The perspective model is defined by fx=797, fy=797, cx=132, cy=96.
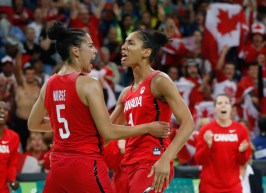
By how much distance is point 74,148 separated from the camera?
572 centimetres

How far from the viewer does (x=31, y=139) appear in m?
10.9

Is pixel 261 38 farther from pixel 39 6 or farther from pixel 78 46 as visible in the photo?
pixel 78 46

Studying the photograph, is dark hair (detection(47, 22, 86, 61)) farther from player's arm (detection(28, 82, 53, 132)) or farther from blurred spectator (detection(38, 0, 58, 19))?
blurred spectator (detection(38, 0, 58, 19))

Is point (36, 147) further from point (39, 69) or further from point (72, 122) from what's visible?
point (72, 122)

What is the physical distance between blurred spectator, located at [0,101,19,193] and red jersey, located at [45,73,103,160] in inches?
124

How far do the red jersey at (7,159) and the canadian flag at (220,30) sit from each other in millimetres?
5761

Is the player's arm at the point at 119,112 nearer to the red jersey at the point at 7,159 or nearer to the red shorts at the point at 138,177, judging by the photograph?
the red shorts at the point at 138,177

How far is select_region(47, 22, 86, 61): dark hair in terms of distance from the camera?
5855 mm

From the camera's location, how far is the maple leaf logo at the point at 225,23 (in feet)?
45.9

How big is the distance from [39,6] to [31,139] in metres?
3.86

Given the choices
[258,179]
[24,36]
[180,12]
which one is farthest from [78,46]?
[180,12]

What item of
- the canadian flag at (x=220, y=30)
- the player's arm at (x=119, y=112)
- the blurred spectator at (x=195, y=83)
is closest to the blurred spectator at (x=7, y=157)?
the player's arm at (x=119, y=112)

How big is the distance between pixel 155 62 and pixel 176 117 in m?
7.57

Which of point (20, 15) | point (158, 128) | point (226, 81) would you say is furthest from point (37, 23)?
point (158, 128)
